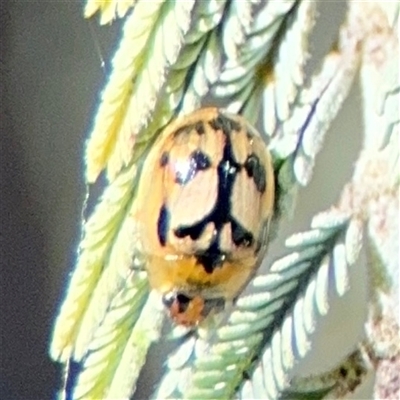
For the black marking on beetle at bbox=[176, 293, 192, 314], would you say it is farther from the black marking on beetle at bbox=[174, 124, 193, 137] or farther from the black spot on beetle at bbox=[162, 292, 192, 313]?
the black marking on beetle at bbox=[174, 124, 193, 137]

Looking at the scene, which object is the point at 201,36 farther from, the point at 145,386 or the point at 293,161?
the point at 145,386

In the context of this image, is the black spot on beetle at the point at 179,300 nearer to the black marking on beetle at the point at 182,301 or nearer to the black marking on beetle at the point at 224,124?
the black marking on beetle at the point at 182,301

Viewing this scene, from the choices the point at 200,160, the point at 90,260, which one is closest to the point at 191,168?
the point at 200,160

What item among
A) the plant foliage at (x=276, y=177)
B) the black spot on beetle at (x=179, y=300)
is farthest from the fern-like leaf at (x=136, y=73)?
the black spot on beetle at (x=179, y=300)

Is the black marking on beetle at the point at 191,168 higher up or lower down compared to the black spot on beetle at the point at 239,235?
higher up

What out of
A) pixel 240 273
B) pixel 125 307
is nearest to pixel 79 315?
pixel 125 307

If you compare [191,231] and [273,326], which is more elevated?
[191,231]

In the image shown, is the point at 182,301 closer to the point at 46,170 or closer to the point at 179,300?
the point at 179,300

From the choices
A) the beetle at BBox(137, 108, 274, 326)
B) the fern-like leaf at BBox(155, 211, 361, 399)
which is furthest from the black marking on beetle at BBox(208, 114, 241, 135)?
the fern-like leaf at BBox(155, 211, 361, 399)
